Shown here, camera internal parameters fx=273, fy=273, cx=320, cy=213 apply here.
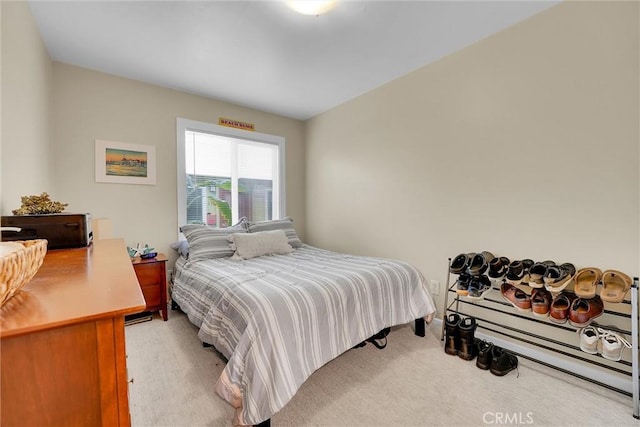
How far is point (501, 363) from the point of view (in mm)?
1785

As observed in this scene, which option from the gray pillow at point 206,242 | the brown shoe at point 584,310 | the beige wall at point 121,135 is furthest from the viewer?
the gray pillow at point 206,242

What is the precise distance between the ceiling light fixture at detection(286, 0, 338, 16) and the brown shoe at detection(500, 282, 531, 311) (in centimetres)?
222

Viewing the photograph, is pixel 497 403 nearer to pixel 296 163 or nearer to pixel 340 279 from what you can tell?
A: pixel 340 279

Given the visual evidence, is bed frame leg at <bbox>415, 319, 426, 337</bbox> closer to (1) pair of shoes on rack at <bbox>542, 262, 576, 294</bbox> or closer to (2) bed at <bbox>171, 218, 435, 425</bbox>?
(2) bed at <bbox>171, 218, 435, 425</bbox>

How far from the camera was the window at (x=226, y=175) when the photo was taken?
3.19 meters

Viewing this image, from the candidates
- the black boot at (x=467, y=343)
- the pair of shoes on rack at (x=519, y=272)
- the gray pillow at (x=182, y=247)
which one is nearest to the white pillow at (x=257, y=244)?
the gray pillow at (x=182, y=247)

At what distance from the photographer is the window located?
10.5ft

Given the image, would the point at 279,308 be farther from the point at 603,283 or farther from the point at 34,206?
Result: the point at 603,283

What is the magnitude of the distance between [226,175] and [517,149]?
10.0 feet

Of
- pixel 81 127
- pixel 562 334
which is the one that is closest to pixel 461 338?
pixel 562 334

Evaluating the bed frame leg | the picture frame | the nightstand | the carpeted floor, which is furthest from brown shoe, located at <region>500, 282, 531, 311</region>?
the picture frame

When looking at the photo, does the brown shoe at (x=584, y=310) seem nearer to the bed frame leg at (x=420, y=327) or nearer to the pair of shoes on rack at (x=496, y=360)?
the pair of shoes on rack at (x=496, y=360)

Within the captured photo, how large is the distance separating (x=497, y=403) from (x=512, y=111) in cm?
194

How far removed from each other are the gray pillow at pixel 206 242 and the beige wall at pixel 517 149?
1.54 metres
